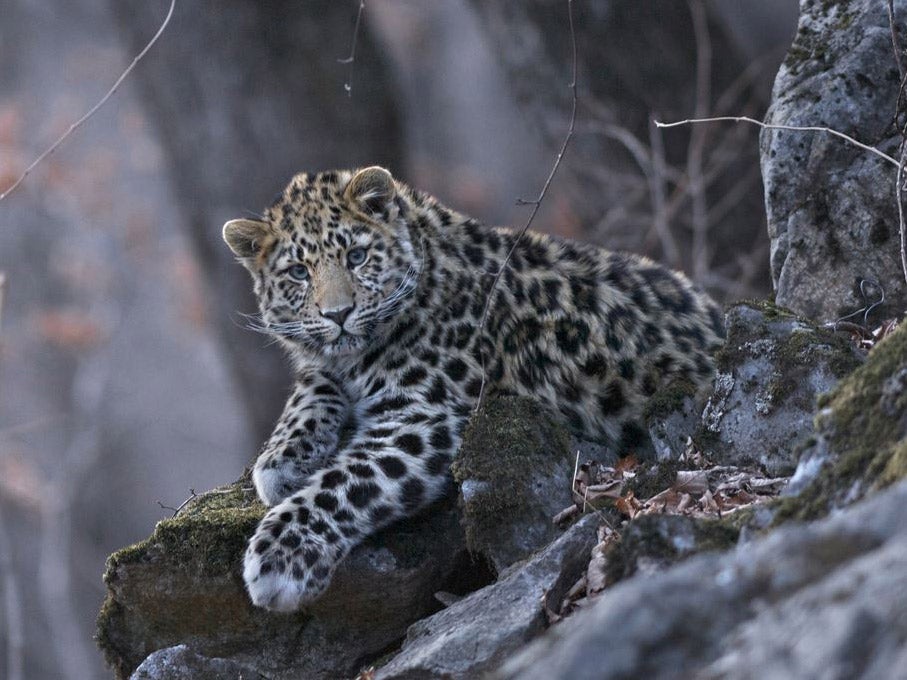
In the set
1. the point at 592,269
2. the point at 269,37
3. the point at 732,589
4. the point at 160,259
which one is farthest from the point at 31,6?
the point at 732,589

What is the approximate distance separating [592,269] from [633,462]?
1.14 m

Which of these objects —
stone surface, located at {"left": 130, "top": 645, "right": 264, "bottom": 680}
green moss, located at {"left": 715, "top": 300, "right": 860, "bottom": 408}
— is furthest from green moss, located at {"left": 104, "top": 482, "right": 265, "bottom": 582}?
green moss, located at {"left": 715, "top": 300, "right": 860, "bottom": 408}

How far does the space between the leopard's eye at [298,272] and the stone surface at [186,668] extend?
1898 millimetres

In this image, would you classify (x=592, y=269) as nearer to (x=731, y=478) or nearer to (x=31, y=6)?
(x=731, y=478)

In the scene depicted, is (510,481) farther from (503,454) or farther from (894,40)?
(894,40)

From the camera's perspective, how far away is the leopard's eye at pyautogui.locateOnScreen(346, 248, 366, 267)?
7082 millimetres

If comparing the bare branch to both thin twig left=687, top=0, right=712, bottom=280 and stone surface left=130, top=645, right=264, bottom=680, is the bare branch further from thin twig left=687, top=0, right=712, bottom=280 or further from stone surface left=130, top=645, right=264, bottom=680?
thin twig left=687, top=0, right=712, bottom=280

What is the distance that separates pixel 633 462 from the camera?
268 inches

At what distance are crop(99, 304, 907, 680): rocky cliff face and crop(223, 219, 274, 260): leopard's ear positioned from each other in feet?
4.00

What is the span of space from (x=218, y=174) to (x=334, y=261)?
6441mm

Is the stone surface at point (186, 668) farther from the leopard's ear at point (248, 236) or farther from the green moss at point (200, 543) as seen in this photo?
the leopard's ear at point (248, 236)

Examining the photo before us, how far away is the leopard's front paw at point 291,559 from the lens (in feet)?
19.5

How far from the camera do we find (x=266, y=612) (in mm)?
6277

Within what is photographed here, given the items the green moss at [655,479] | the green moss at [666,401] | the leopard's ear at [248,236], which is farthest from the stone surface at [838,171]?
the leopard's ear at [248,236]
